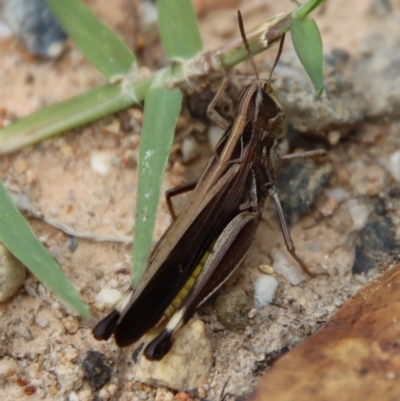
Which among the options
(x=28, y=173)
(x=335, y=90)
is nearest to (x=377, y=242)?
(x=335, y=90)

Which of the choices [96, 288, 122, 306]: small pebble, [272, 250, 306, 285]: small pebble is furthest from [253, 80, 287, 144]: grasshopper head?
[96, 288, 122, 306]: small pebble

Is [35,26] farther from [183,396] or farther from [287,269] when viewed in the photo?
[183,396]

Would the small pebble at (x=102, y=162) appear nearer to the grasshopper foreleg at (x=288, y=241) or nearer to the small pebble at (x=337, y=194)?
the grasshopper foreleg at (x=288, y=241)

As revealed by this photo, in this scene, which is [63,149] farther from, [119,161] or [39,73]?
[39,73]

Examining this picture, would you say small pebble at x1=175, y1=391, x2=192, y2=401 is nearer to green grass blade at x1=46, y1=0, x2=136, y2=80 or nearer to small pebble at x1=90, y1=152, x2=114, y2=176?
small pebble at x1=90, y1=152, x2=114, y2=176

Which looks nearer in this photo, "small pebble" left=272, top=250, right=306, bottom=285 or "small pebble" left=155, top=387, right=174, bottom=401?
"small pebble" left=155, top=387, right=174, bottom=401

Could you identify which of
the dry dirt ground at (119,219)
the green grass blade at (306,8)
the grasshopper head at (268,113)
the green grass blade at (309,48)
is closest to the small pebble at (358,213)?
the dry dirt ground at (119,219)

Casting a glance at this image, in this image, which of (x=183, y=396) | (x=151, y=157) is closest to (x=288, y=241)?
(x=151, y=157)
